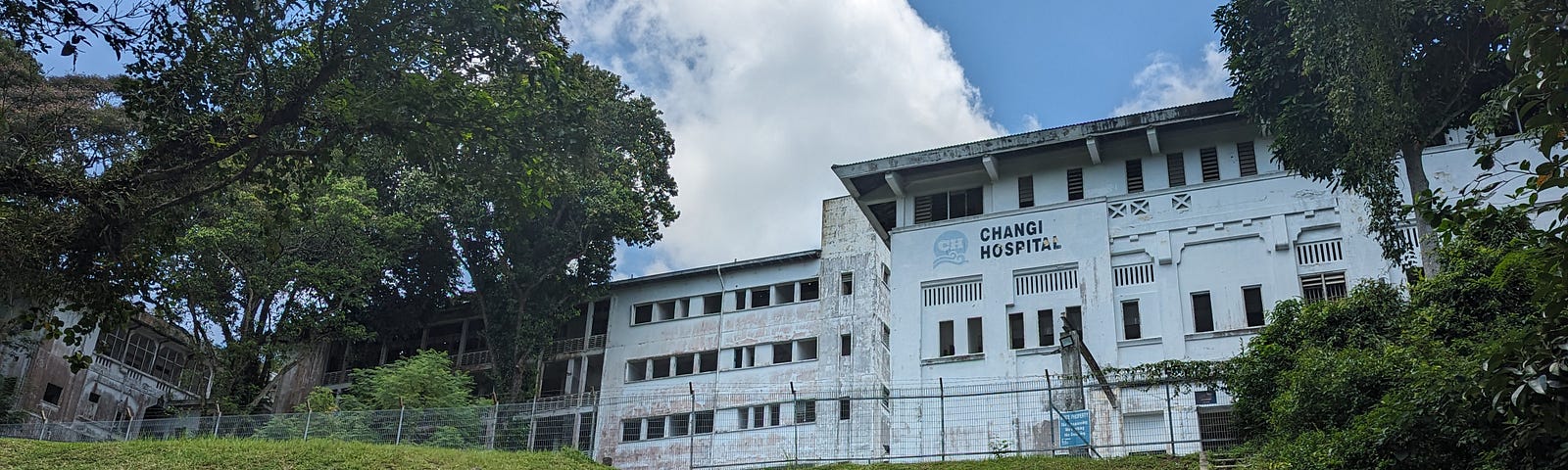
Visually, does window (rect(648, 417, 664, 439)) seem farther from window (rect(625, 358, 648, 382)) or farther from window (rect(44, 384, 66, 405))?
window (rect(44, 384, 66, 405))

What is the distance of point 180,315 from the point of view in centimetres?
3747

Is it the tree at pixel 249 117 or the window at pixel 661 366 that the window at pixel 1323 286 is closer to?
the tree at pixel 249 117

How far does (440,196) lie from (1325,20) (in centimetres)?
2883

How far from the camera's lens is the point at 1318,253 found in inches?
1082

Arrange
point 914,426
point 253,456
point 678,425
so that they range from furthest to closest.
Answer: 1. point 678,425
2. point 914,426
3. point 253,456

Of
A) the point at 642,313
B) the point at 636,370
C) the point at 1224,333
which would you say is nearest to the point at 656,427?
the point at 636,370

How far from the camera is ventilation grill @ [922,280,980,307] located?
3062cm

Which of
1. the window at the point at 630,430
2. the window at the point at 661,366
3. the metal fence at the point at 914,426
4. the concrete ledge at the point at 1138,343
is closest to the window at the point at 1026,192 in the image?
the concrete ledge at the point at 1138,343

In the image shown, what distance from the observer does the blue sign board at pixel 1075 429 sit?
22.8m

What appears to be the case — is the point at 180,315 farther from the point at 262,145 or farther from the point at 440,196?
the point at 262,145

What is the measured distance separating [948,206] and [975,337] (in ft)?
12.9

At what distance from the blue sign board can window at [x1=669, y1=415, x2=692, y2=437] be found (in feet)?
47.8

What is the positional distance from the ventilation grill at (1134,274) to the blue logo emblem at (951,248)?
3801mm

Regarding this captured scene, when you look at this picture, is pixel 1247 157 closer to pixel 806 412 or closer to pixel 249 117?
pixel 806 412
